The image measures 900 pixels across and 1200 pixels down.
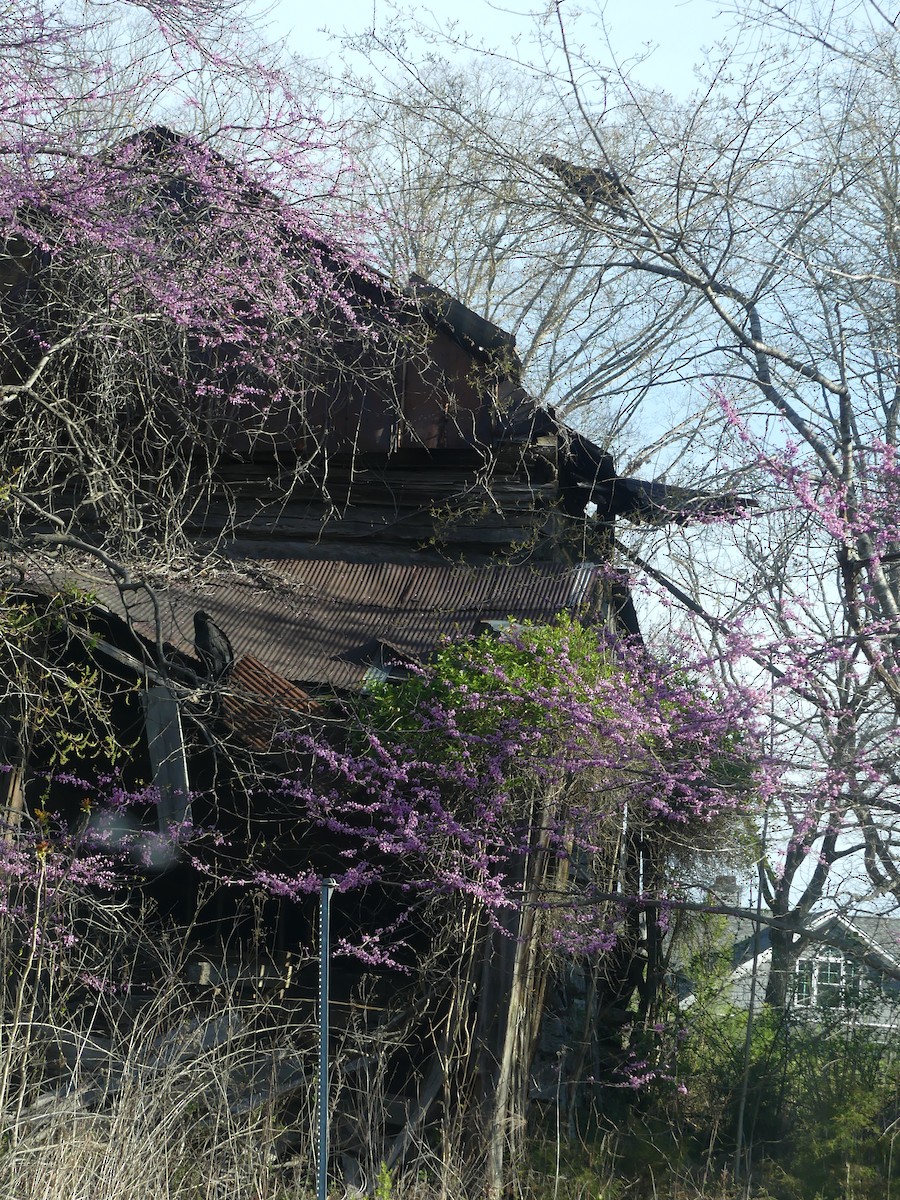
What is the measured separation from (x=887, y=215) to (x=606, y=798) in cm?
538

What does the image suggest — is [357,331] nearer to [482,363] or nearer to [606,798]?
[482,363]

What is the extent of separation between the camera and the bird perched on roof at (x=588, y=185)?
25.6 ft

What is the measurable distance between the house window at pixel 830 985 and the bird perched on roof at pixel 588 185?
5.38 meters

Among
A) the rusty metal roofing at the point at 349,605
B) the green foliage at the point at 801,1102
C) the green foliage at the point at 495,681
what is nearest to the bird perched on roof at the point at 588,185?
the rusty metal roofing at the point at 349,605

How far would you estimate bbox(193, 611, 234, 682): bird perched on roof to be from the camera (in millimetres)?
6945

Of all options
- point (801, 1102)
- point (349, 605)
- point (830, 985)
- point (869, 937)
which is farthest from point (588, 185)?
point (801, 1102)

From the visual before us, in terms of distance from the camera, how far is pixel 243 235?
824 centimetres

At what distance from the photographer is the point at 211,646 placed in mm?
6949

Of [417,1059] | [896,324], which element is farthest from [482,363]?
[417,1059]

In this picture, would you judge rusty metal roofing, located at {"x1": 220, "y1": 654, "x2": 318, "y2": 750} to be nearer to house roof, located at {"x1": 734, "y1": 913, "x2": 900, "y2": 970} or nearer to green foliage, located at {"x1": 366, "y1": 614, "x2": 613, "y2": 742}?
green foliage, located at {"x1": 366, "y1": 614, "x2": 613, "y2": 742}

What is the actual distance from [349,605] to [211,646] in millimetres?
2578

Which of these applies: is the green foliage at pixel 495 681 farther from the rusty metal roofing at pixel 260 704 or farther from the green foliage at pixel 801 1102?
the green foliage at pixel 801 1102

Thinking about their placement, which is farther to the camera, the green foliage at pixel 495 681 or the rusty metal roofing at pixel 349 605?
the rusty metal roofing at pixel 349 605

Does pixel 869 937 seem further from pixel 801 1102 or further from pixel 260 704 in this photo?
pixel 260 704
